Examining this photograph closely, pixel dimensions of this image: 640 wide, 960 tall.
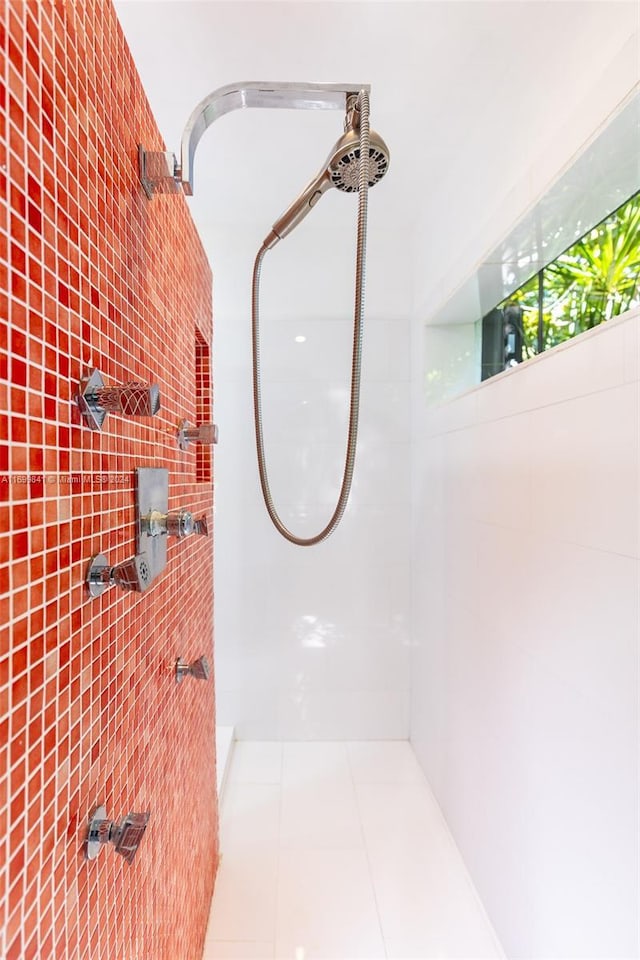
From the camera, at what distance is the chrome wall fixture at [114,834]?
577 mm

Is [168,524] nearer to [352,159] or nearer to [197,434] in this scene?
[197,434]

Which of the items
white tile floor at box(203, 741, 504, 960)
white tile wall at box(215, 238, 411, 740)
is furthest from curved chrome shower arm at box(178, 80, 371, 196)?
white tile floor at box(203, 741, 504, 960)

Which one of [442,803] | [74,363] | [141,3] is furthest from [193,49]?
[442,803]

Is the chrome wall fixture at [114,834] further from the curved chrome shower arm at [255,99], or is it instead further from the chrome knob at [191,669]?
the curved chrome shower arm at [255,99]

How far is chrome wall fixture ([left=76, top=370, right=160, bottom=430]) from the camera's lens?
0.58 m

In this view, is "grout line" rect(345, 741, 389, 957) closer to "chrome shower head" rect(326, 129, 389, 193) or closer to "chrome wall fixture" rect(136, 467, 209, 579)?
"chrome wall fixture" rect(136, 467, 209, 579)

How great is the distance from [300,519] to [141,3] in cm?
161

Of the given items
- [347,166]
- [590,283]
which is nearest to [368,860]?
[590,283]

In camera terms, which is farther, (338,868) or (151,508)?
(338,868)

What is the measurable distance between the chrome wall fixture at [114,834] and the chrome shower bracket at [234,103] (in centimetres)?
88

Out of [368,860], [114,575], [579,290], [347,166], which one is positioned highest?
[347,166]

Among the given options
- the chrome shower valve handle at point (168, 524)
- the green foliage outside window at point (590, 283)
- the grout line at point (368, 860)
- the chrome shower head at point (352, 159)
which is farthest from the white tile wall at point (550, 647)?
the chrome shower valve handle at point (168, 524)

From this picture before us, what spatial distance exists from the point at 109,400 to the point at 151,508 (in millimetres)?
291

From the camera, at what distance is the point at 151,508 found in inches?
33.7
